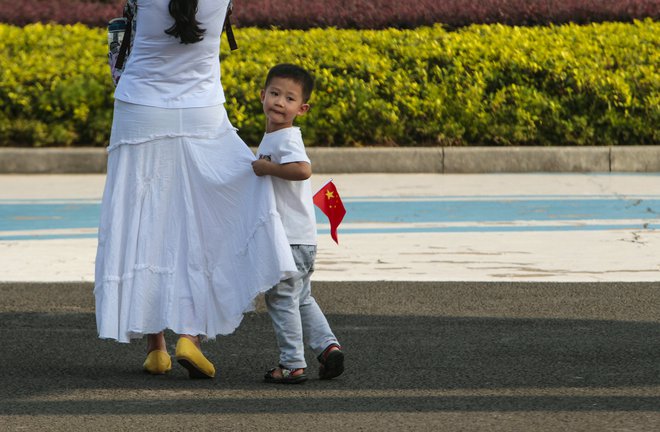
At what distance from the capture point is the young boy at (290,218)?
217 inches

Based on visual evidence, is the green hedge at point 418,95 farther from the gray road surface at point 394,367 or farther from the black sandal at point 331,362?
the black sandal at point 331,362

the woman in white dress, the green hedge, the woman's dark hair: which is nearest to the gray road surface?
the woman in white dress

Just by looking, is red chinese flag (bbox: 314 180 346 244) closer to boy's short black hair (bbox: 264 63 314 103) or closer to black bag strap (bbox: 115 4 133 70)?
boy's short black hair (bbox: 264 63 314 103)

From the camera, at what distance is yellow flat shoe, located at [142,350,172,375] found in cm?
573

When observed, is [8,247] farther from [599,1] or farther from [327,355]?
[599,1]

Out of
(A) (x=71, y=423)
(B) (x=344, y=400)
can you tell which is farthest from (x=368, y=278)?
(A) (x=71, y=423)

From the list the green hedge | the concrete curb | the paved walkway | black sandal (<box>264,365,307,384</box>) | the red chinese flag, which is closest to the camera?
black sandal (<box>264,365,307,384</box>)

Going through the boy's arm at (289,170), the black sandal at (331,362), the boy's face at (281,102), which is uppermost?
the boy's face at (281,102)

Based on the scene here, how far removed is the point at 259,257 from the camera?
5504 millimetres

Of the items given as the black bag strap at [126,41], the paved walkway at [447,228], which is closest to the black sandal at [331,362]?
the black bag strap at [126,41]

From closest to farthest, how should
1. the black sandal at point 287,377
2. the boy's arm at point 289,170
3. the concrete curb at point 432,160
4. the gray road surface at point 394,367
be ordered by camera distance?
1. the gray road surface at point 394,367
2. the boy's arm at point 289,170
3. the black sandal at point 287,377
4. the concrete curb at point 432,160

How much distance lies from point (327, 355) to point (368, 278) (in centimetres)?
259

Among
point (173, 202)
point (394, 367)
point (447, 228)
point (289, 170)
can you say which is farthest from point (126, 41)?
point (447, 228)

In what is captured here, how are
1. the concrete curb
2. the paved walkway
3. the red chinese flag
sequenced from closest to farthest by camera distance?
1. the red chinese flag
2. the paved walkway
3. the concrete curb
